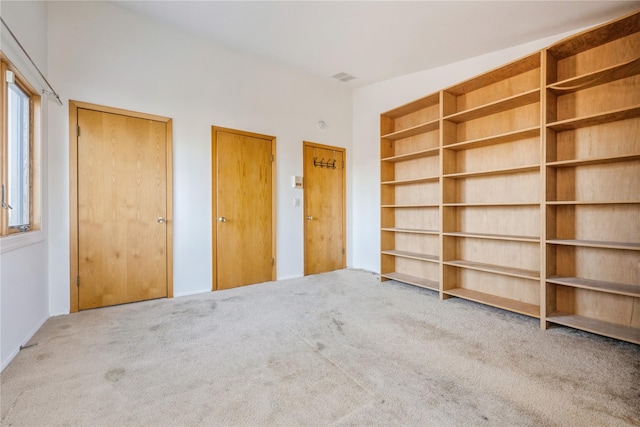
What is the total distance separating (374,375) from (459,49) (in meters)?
3.50

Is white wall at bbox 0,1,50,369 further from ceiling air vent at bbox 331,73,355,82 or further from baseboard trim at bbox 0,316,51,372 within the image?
ceiling air vent at bbox 331,73,355,82

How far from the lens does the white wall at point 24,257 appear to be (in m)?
1.94

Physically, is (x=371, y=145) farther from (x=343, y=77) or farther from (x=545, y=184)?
(x=545, y=184)

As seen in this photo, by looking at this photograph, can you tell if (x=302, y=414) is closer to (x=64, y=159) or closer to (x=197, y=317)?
(x=197, y=317)

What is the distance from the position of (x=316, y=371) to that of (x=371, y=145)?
3.68 m

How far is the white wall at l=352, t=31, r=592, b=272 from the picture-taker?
13.1 feet

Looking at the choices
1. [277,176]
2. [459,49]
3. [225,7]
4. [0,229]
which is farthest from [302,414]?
[459,49]

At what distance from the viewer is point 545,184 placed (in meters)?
2.44

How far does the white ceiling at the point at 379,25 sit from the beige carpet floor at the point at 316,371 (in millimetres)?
2785

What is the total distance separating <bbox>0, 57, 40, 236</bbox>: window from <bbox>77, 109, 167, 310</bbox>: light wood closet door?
0.35m

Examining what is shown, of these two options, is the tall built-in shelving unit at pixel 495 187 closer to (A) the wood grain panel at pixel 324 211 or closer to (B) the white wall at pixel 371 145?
(B) the white wall at pixel 371 145

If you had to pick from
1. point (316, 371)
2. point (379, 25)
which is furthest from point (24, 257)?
point (379, 25)

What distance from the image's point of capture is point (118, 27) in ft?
9.95

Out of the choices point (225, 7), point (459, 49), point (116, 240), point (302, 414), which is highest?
point (225, 7)
